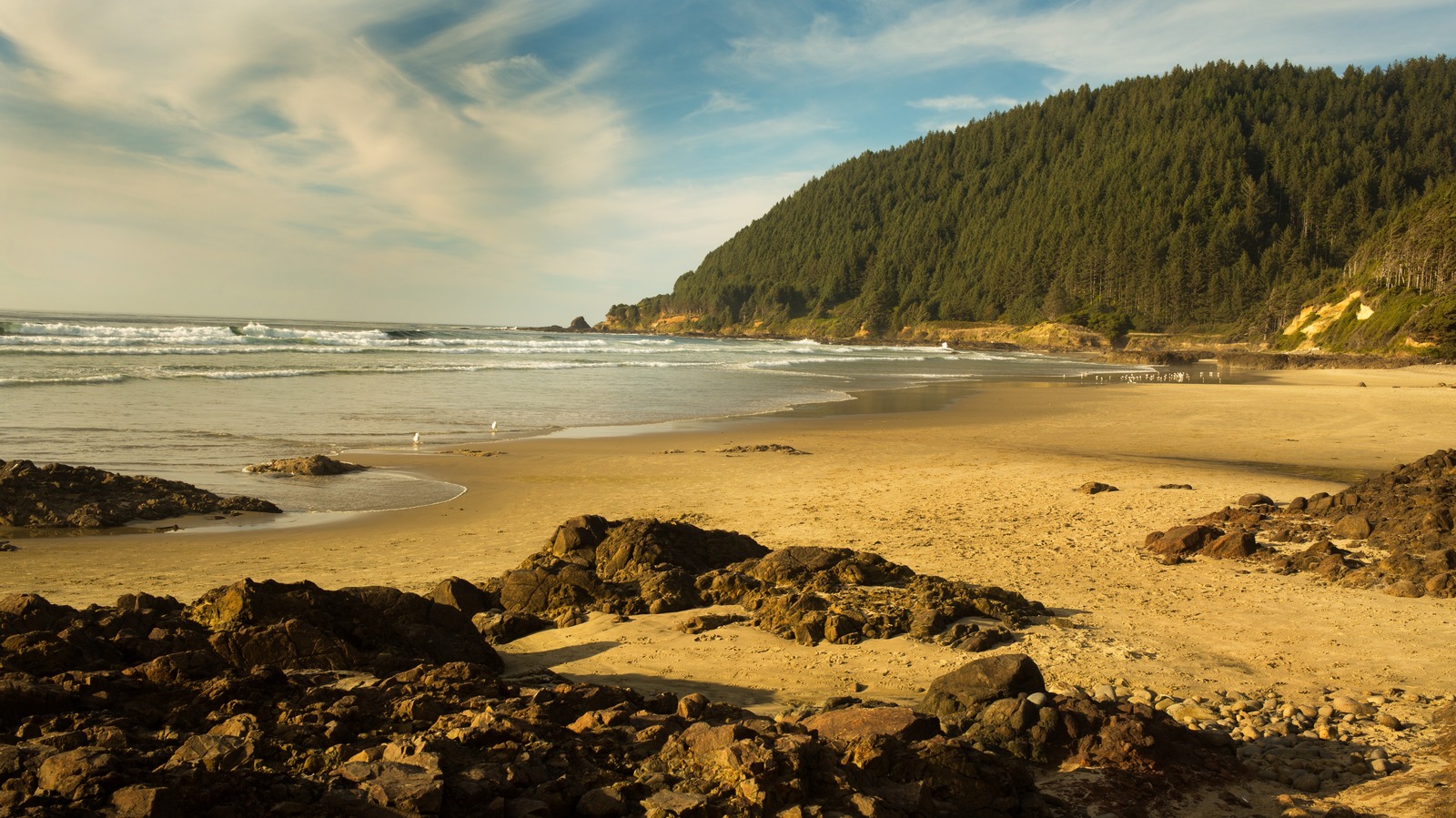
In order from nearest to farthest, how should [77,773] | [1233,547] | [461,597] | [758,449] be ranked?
[77,773] < [461,597] < [1233,547] < [758,449]

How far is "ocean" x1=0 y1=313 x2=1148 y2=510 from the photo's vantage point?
14.4m

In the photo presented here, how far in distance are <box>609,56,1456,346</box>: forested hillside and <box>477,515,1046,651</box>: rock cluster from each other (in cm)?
9981

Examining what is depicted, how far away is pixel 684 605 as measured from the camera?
7.03m

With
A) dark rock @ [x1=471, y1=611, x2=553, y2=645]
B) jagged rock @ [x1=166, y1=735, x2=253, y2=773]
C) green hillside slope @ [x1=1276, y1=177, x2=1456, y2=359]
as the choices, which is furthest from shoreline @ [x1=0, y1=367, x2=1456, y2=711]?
green hillside slope @ [x1=1276, y1=177, x2=1456, y2=359]

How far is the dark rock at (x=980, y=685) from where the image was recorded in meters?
4.68

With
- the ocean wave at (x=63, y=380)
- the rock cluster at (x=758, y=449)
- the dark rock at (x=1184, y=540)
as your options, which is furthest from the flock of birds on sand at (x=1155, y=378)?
the ocean wave at (x=63, y=380)

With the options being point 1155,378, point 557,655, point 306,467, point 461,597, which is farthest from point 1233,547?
point 1155,378

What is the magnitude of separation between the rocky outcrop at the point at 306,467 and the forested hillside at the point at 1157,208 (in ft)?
328

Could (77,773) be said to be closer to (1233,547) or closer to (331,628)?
(331,628)

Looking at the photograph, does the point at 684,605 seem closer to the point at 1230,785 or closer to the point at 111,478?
the point at 1230,785

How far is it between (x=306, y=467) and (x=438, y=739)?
39.5 feet

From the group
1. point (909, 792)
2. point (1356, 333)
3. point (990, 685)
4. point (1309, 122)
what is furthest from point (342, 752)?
point (1309, 122)

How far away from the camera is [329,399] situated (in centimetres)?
2594

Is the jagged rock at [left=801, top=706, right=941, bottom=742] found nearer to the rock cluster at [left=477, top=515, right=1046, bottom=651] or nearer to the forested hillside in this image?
the rock cluster at [left=477, top=515, right=1046, bottom=651]
